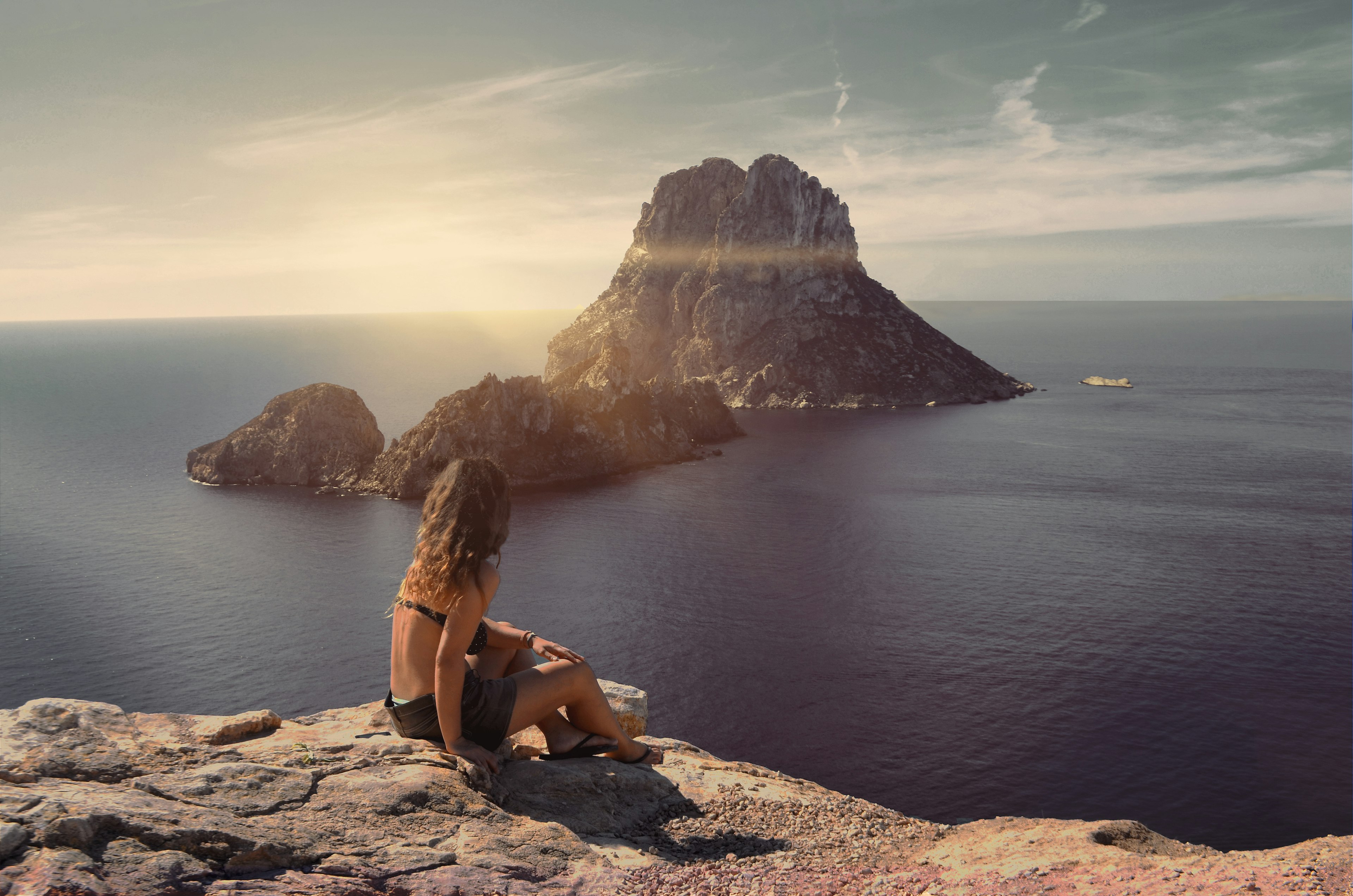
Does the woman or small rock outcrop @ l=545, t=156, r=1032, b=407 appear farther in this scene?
small rock outcrop @ l=545, t=156, r=1032, b=407

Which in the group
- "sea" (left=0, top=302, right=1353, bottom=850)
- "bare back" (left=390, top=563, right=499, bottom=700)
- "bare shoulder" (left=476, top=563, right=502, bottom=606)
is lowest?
"sea" (left=0, top=302, right=1353, bottom=850)

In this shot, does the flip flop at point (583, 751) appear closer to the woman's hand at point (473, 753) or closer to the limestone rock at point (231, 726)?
the woman's hand at point (473, 753)

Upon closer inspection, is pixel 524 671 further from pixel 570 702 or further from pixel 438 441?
pixel 438 441

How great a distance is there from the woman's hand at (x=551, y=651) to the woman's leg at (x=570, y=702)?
0.07 metres

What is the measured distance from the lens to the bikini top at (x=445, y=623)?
29.0 feet

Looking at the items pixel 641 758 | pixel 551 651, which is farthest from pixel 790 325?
pixel 551 651

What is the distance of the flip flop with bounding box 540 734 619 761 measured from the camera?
10586 millimetres

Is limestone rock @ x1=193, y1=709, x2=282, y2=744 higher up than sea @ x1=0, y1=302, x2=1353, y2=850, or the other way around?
limestone rock @ x1=193, y1=709, x2=282, y2=744

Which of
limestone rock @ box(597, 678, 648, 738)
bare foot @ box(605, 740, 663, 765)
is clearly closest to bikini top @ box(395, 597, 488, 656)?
bare foot @ box(605, 740, 663, 765)

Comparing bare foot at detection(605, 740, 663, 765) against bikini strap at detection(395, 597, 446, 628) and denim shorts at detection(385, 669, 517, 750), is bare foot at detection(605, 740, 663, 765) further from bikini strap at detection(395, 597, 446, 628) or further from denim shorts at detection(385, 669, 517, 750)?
bikini strap at detection(395, 597, 446, 628)

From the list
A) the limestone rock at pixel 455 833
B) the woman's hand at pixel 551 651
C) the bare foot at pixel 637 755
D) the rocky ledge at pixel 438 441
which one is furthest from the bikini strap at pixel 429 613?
the rocky ledge at pixel 438 441

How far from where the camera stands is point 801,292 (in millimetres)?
193875

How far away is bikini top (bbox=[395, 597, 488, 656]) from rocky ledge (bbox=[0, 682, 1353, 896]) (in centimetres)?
126

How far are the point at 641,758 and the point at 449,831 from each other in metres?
3.61
